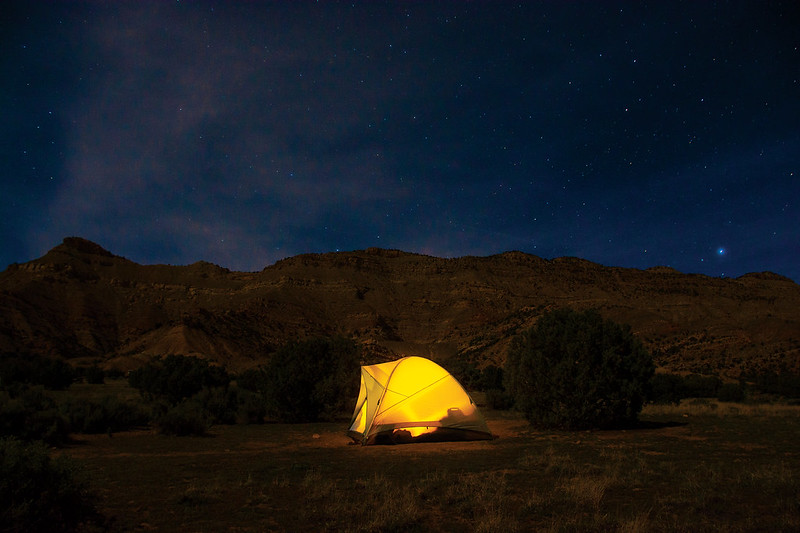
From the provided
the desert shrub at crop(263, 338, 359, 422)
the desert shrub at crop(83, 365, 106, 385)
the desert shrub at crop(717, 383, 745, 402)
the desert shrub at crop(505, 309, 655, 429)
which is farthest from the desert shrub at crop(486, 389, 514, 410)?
the desert shrub at crop(83, 365, 106, 385)

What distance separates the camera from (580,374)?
51.6 feet

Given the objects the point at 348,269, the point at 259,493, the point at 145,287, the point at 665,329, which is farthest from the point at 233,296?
the point at 259,493

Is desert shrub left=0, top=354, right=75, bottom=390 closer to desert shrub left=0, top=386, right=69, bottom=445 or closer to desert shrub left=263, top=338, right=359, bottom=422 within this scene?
desert shrub left=263, top=338, right=359, bottom=422

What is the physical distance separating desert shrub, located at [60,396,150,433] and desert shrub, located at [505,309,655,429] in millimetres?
13392

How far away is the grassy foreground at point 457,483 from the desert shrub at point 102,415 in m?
→ 0.66

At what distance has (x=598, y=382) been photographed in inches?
614

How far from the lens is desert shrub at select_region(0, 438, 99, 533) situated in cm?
495

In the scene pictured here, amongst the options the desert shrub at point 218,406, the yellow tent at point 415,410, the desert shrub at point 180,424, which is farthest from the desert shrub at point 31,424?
the yellow tent at point 415,410

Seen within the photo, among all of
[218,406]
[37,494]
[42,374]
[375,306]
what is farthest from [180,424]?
[375,306]

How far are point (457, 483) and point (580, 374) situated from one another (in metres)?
8.61

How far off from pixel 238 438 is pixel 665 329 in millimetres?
54043

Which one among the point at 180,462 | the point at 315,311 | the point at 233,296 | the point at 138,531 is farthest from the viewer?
the point at 233,296

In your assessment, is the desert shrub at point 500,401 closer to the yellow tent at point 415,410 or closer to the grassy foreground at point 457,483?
the grassy foreground at point 457,483

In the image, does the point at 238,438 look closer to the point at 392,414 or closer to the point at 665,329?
the point at 392,414
